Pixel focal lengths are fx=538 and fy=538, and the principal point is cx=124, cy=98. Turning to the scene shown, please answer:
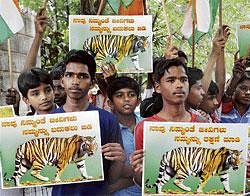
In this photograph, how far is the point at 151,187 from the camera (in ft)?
9.36

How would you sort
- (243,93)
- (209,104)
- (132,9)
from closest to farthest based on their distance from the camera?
1. (209,104)
2. (132,9)
3. (243,93)

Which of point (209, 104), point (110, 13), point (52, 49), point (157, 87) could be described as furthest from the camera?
point (110, 13)

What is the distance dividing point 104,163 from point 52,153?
0.29m

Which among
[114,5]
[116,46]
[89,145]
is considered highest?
[114,5]

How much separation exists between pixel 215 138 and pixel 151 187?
0.43 meters

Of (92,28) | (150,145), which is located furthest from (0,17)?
(150,145)

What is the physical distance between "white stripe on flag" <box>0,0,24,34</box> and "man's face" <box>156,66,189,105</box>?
88 centimetres

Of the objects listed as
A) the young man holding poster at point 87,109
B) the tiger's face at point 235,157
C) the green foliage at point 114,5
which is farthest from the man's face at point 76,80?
the tiger's face at point 235,157

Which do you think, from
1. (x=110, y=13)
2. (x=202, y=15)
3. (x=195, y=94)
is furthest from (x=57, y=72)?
(x=110, y=13)

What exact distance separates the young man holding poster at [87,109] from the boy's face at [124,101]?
0.37ft

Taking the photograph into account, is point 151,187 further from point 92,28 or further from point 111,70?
point 92,28

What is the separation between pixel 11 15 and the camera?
305cm

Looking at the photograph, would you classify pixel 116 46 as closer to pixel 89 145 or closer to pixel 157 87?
pixel 157 87

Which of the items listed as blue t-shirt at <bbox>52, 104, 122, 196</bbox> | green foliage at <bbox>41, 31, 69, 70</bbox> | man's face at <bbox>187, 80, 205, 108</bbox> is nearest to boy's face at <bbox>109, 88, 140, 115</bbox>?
blue t-shirt at <bbox>52, 104, 122, 196</bbox>
